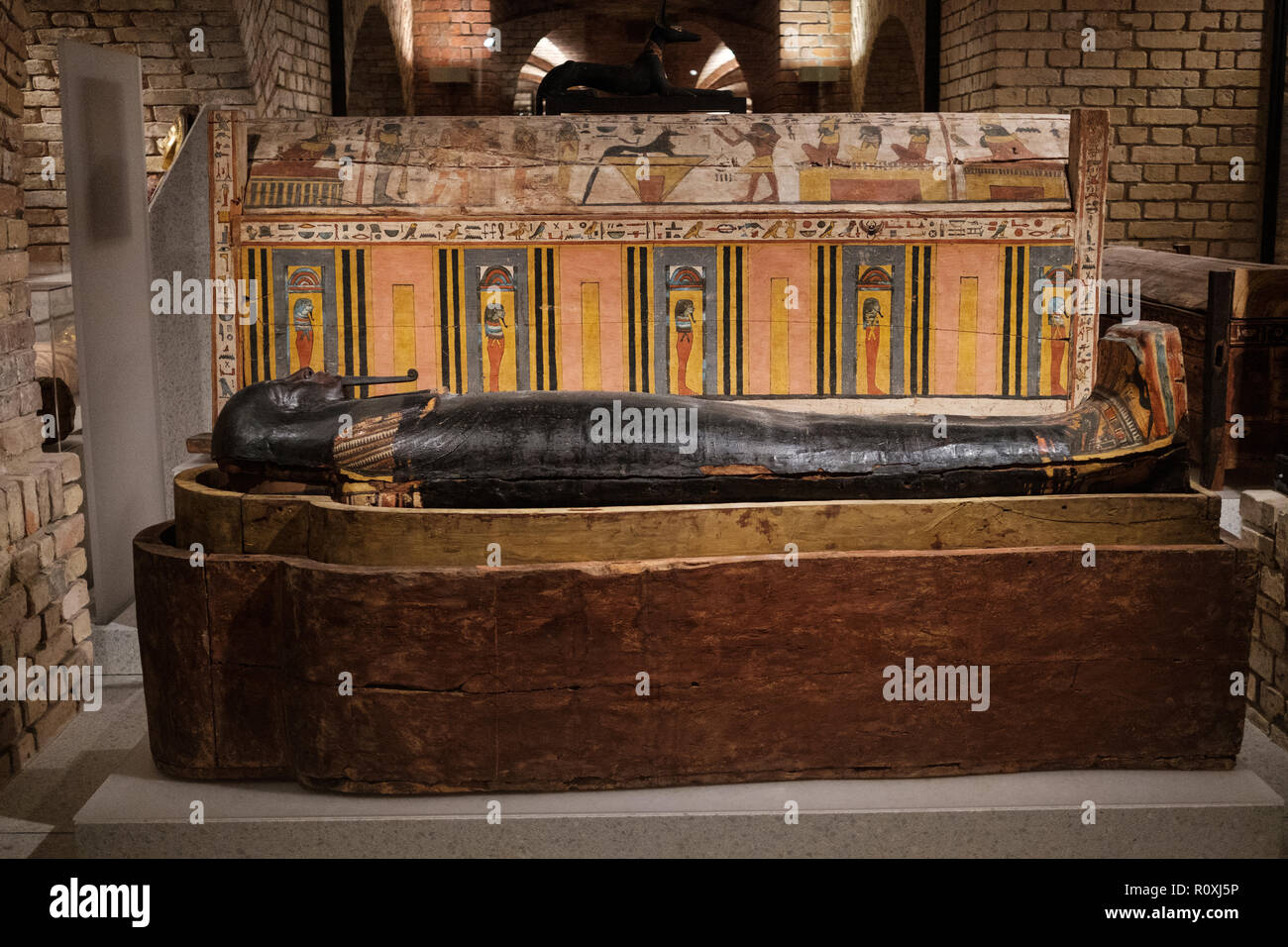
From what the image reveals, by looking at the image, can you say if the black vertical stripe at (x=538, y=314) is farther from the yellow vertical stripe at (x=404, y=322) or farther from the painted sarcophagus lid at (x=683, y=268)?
the yellow vertical stripe at (x=404, y=322)

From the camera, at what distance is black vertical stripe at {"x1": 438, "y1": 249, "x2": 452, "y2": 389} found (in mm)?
4852

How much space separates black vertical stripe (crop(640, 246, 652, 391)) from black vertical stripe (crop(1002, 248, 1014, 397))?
1375 millimetres

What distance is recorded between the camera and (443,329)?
4.88 meters

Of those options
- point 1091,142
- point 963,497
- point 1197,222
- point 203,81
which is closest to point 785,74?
point 1197,222

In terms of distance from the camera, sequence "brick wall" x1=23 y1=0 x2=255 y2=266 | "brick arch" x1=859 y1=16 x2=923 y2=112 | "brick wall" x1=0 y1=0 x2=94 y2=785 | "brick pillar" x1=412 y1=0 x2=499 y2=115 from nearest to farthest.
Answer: "brick wall" x1=0 y1=0 x2=94 y2=785, "brick wall" x1=23 y1=0 x2=255 y2=266, "brick arch" x1=859 y1=16 x2=923 y2=112, "brick pillar" x1=412 y1=0 x2=499 y2=115

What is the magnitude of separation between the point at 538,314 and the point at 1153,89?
5.78m

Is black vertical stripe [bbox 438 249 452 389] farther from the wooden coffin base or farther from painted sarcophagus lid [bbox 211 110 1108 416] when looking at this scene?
the wooden coffin base

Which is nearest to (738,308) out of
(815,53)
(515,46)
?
(815,53)

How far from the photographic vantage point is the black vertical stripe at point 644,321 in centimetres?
486

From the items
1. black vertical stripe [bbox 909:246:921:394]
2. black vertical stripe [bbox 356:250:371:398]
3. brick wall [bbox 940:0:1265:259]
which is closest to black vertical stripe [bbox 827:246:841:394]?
black vertical stripe [bbox 909:246:921:394]

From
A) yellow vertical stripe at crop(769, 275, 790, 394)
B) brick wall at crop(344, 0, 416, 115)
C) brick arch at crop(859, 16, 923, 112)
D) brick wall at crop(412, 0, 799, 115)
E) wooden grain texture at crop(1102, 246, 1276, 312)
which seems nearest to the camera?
yellow vertical stripe at crop(769, 275, 790, 394)

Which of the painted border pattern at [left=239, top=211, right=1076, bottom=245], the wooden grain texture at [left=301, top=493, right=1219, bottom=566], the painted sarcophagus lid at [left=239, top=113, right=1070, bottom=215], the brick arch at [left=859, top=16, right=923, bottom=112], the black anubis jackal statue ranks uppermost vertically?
the brick arch at [left=859, top=16, right=923, bottom=112]

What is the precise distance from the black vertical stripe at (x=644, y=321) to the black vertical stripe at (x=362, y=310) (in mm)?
1064

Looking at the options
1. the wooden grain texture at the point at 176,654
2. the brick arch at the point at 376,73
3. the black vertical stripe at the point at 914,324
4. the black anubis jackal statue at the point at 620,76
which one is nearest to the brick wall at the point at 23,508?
the wooden grain texture at the point at 176,654
